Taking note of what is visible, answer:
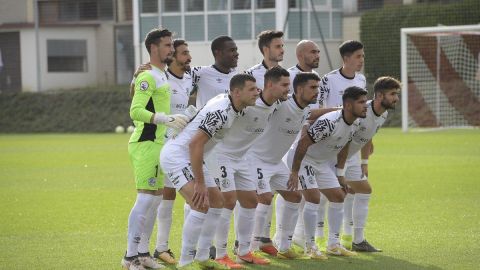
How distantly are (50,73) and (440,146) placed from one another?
28015mm

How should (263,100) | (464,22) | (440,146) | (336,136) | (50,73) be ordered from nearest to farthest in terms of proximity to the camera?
(263,100) < (336,136) < (440,146) < (464,22) < (50,73)

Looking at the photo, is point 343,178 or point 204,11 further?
point 204,11

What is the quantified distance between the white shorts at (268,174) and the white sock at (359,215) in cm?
119

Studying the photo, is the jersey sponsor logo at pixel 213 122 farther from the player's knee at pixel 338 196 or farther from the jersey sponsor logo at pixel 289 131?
the player's knee at pixel 338 196

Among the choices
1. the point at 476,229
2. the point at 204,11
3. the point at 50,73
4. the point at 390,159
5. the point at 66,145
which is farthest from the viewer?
the point at 50,73

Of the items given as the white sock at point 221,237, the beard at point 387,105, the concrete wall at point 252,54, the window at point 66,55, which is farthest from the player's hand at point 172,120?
the window at point 66,55

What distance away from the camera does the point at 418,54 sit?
116 ft

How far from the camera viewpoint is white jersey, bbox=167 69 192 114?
454 inches

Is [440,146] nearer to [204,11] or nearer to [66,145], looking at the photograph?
[66,145]

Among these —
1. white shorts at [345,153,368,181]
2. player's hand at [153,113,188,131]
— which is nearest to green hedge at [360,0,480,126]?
white shorts at [345,153,368,181]

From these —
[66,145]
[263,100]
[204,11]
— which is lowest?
[66,145]

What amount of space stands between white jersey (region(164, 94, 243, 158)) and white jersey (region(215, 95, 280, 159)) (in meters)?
0.38

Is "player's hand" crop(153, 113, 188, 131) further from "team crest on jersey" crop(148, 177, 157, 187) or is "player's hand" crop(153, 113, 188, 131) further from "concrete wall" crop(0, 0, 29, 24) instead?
"concrete wall" crop(0, 0, 29, 24)

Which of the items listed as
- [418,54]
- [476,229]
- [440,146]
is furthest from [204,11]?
[476,229]
